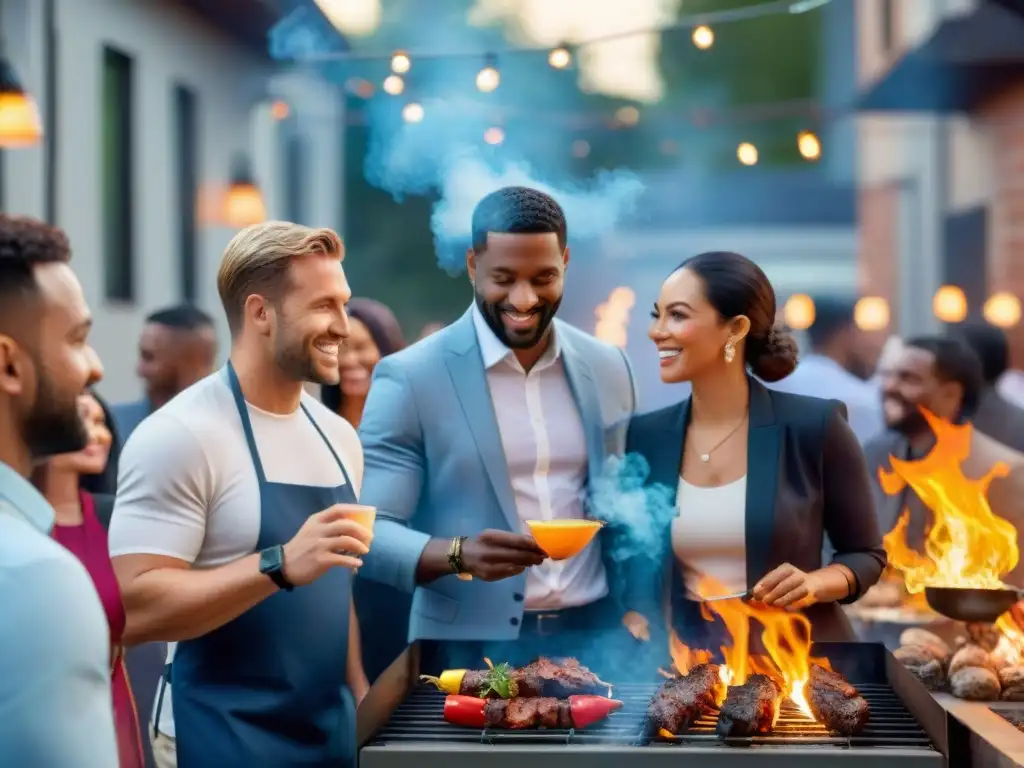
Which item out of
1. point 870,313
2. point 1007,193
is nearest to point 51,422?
point 870,313

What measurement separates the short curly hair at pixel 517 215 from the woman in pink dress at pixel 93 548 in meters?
1.28

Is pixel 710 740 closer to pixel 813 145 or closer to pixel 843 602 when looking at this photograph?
pixel 843 602

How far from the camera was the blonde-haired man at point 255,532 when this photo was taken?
3.26m

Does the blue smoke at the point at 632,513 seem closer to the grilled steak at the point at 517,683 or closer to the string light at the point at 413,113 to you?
the grilled steak at the point at 517,683

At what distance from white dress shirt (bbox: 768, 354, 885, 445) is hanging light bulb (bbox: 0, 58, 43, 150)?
4202mm

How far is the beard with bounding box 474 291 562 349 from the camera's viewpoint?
424 centimetres

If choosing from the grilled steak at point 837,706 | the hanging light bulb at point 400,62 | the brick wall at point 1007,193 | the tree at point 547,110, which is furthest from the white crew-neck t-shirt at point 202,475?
the brick wall at point 1007,193

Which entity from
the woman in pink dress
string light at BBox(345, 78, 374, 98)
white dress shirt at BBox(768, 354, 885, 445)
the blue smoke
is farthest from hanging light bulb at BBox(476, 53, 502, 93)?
the woman in pink dress

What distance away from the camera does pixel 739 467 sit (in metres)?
4.32

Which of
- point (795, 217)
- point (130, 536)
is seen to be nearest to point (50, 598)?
point (130, 536)

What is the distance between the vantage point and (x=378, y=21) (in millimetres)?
25469

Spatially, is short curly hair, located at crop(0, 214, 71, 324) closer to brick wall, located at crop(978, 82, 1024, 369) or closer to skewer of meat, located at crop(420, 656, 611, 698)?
skewer of meat, located at crop(420, 656, 611, 698)

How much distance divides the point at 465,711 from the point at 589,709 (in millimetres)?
327

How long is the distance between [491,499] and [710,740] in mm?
1142
